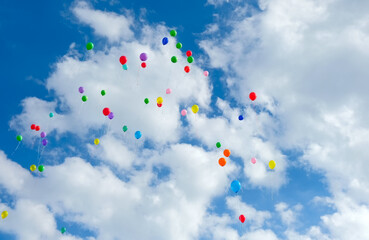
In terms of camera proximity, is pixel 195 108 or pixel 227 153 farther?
pixel 195 108

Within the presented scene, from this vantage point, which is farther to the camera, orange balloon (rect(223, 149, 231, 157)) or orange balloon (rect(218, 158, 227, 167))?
orange balloon (rect(223, 149, 231, 157))

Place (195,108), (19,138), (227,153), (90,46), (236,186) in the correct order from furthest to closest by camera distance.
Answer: (19,138) → (195,108) → (227,153) → (90,46) → (236,186)

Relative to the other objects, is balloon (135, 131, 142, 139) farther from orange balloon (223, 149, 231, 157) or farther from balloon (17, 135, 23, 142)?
balloon (17, 135, 23, 142)

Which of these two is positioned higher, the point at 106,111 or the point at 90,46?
the point at 90,46

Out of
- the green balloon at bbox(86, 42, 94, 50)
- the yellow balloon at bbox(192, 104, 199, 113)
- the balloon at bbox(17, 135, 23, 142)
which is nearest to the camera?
the green balloon at bbox(86, 42, 94, 50)

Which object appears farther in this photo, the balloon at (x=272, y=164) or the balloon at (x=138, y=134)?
the balloon at (x=138, y=134)

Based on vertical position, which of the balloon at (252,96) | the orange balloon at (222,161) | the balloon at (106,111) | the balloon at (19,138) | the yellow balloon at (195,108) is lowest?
the orange balloon at (222,161)

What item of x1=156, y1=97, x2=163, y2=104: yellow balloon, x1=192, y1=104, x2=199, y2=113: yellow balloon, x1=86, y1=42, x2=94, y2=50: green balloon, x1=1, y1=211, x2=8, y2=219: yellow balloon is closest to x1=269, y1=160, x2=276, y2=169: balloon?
x1=192, y1=104, x2=199, y2=113: yellow balloon

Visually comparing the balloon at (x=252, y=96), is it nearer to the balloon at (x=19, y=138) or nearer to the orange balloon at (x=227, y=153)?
the orange balloon at (x=227, y=153)

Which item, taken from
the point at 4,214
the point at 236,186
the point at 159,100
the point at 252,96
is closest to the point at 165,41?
the point at 159,100

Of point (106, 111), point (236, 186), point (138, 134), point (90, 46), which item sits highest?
point (90, 46)

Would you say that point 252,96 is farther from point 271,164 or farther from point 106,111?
point 106,111

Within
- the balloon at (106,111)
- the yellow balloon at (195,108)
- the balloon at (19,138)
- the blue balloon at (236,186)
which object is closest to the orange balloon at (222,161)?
the blue balloon at (236,186)

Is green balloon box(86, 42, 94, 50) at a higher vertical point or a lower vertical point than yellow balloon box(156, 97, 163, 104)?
higher
